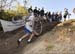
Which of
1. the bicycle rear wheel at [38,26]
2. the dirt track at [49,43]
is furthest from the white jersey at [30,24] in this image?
the bicycle rear wheel at [38,26]

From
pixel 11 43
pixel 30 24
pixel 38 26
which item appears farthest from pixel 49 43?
pixel 38 26

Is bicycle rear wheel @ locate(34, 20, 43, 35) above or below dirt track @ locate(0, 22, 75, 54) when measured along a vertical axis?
above

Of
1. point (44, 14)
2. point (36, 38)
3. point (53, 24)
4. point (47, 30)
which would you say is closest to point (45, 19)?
point (44, 14)

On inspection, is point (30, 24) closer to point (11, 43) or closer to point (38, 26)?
point (11, 43)

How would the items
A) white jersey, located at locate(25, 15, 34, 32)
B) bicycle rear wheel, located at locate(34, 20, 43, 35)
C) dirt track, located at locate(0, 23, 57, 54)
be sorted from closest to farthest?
white jersey, located at locate(25, 15, 34, 32)
dirt track, located at locate(0, 23, 57, 54)
bicycle rear wheel, located at locate(34, 20, 43, 35)

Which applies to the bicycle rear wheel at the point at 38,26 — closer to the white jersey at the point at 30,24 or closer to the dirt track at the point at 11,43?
the dirt track at the point at 11,43

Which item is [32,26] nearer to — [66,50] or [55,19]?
[66,50]

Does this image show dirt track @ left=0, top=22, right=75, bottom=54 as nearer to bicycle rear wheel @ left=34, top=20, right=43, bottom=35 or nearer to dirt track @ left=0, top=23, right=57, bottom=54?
dirt track @ left=0, top=23, right=57, bottom=54

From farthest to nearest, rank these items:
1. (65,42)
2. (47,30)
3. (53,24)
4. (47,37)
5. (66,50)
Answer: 1. (53,24)
2. (47,30)
3. (47,37)
4. (65,42)
5. (66,50)

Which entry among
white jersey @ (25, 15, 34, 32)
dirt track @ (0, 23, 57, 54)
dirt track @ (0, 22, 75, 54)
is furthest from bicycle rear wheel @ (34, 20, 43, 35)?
white jersey @ (25, 15, 34, 32)

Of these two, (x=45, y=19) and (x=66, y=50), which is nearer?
(x=66, y=50)

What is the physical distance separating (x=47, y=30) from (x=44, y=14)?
4127 millimetres

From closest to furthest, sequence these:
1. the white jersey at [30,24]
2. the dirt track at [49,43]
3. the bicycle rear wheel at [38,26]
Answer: the dirt track at [49,43] → the white jersey at [30,24] → the bicycle rear wheel at [38,26]

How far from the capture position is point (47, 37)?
19.7m
